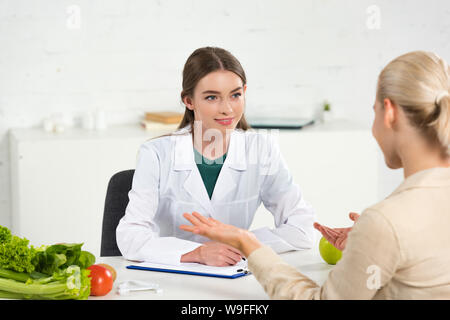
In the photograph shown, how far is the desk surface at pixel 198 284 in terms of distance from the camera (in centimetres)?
153

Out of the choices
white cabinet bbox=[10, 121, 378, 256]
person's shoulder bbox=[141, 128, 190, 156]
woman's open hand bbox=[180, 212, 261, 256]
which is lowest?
white cabinet bbox=[10, 121, 378, 256]

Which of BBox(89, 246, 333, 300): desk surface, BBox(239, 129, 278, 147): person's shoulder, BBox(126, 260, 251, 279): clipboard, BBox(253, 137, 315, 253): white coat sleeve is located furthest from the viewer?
BBox(239, 129, 278, 147): person's shoulder

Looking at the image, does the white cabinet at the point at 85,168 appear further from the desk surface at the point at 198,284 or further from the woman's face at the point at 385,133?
the woman's face at the point at 385,133

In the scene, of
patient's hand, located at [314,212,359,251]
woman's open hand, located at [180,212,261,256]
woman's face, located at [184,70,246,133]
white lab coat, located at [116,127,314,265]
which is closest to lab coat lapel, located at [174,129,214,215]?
white lab coat, located at [116,127,314,265]

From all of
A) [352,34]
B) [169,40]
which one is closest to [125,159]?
[169,40]

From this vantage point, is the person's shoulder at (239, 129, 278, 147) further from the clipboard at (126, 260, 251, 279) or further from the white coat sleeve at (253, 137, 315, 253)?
the clipboard at (126, 260, 251, 279)

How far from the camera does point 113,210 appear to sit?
87.5 inches

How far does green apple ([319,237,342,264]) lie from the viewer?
1770mm

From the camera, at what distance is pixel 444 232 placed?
1.26 meters

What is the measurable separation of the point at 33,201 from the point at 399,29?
2.37 metres

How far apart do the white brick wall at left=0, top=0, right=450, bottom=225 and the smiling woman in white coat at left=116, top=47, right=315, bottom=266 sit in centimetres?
137

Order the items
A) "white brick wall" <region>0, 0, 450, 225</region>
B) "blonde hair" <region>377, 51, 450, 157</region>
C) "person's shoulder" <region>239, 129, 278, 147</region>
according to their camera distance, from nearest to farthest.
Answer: "blonde hair" <region>377, 51, 450, 157</region> < "person's shoulder" <region>239, 129, 278, 147</region> < "white brick wall" <region>0, 0, 450, 225</region>

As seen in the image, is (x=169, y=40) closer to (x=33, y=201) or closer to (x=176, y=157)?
(x=33, y=201)

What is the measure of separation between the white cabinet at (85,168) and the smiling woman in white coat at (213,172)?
1.00m
